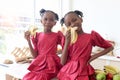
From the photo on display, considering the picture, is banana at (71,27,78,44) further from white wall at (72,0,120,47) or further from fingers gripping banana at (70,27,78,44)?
white wall at (72,0,120,47)

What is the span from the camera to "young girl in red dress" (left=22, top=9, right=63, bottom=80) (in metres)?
1.49

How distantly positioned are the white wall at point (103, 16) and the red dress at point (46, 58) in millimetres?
1735

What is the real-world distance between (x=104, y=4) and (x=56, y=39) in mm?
1852

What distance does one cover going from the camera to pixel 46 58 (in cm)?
153

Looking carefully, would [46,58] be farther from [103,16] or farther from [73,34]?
[103,16]

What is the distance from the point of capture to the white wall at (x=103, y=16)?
3.07 meters

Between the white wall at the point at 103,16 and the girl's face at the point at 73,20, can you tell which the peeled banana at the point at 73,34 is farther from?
the white wall at the point at 103,16

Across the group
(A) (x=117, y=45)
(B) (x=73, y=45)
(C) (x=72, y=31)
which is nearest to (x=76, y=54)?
(B) (x=73, y=45)

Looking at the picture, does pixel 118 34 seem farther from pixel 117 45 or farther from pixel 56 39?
pixel 56 39

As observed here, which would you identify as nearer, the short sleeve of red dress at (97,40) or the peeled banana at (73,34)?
the peeled banana at (73,34)

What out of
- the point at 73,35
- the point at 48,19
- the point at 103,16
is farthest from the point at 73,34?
the point at 103,16

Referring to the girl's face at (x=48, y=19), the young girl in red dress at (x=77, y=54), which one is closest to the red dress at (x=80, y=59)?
the young girl in red dress at (x=77, y=54)

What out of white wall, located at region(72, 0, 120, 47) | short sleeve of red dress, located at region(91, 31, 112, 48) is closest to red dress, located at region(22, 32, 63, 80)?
short sleeve of red dress, located at region(91, 31, 112, 48)

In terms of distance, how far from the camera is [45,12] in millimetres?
1568
